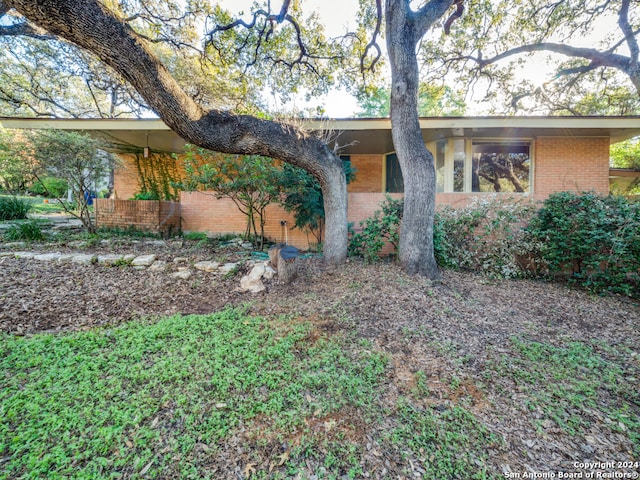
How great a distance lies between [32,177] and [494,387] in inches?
390

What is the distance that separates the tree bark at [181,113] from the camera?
8.77 ft

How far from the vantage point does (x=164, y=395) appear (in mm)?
1864

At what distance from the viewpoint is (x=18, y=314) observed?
299cm

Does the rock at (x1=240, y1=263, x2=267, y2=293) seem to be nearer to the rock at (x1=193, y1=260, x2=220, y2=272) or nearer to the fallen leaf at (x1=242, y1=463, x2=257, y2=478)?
the rock at (x1=193, y1=260, x2=220, y2=272)

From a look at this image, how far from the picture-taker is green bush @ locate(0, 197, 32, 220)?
25.7ft

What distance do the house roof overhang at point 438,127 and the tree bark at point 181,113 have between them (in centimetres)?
157

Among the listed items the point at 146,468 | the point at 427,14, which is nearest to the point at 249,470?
the point at 146,468

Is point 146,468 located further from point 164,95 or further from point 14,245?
point 14,245

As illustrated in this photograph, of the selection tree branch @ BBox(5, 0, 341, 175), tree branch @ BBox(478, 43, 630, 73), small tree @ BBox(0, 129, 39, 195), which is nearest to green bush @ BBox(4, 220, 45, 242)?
small tree @ BBox(0, 129, 39, 195)

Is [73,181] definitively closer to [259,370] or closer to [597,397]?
[259,370]

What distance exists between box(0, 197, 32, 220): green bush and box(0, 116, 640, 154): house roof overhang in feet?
8.08

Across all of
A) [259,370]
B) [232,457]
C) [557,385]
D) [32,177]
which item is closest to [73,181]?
[32,177]

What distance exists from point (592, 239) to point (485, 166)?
4016mm

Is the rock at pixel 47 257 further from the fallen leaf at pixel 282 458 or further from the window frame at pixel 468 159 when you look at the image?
the window frame at pixel 468 159
